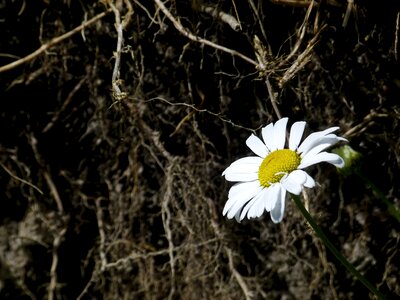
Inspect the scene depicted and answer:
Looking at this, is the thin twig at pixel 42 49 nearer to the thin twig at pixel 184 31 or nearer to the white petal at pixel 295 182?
the thin twig at pixel 184 31

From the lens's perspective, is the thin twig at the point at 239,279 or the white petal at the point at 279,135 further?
the thin twig at the point at 239,279

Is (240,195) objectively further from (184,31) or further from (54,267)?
(54,267)

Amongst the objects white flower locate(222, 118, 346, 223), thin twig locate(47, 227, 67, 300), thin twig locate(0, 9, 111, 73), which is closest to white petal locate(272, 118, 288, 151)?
white flower locate(222, 118, 346, 223)

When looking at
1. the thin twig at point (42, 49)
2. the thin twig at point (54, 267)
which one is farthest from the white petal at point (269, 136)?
the thin twig at point (54, 267)

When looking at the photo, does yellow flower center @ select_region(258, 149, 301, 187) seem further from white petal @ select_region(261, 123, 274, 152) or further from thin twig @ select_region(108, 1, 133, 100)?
thin twig @ select_region(108, 1, 133, 100)

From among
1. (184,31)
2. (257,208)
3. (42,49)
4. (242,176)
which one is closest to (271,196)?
(257,208)

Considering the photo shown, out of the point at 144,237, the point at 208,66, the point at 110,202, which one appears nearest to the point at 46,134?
the point at 110,202

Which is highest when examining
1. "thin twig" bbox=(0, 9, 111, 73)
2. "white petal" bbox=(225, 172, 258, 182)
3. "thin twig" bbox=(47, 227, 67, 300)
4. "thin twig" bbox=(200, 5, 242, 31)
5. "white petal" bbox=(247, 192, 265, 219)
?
"thin twig" bbox=(0, 9, 111, 73)
